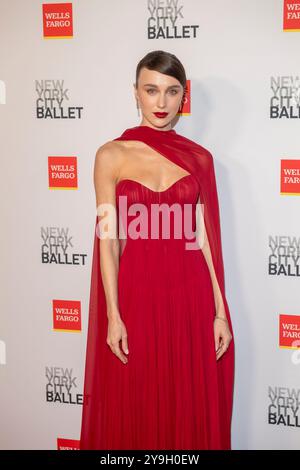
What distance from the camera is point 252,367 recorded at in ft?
8.07

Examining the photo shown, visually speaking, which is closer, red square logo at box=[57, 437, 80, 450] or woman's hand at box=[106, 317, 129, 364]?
woman's hand at box=[106, 317, 129, 364]

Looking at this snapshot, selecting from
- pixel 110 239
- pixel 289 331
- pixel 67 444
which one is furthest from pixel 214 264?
pixel 67 444

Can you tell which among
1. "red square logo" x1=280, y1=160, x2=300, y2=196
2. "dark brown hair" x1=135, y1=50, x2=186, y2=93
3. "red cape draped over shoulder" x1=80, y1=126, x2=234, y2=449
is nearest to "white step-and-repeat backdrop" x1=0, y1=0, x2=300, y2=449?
"red square logo" x1=280, y1=160, x2=300, y2=196

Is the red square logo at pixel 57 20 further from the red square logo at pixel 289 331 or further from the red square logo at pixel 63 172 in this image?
the red square logo at pixel 289 331

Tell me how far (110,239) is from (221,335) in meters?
0.48

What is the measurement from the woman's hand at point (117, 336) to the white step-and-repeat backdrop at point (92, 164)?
1.83 feet

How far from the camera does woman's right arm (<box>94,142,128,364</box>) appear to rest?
200 cm

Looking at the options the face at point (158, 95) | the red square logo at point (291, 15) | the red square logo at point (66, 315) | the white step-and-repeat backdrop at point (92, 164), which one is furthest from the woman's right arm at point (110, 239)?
the red square logo at point (291, 15)

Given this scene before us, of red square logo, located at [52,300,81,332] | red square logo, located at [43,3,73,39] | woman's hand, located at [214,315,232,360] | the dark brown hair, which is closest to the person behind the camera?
Result: the dark brown hair

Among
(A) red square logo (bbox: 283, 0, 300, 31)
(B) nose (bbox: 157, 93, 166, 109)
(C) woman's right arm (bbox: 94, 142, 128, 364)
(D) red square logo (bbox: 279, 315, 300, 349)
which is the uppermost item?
(A) red square logo (bbox: 283, 0, 300, 31)

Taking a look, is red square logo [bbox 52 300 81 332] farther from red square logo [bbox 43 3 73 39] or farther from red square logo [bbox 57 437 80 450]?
red square logo [bbox 43 3 73 39]

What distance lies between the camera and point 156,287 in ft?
6.61
